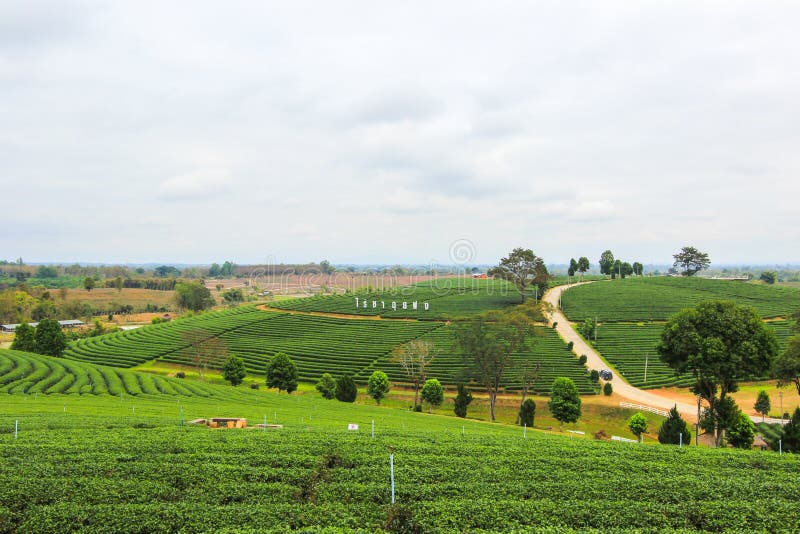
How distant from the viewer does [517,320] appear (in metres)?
37.3

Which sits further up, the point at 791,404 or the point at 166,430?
the point at 166,430

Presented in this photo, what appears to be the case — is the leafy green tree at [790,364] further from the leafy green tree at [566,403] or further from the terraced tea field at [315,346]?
the terraced tea field at [315,346]

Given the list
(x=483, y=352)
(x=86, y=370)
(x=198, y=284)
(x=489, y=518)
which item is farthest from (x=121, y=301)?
(x=489, y=518)

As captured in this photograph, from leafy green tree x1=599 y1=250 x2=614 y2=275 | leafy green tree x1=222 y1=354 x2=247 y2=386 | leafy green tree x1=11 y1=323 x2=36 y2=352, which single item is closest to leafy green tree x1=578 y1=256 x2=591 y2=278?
leafy green tree x1=599 y1=250 x2=614 y2=275

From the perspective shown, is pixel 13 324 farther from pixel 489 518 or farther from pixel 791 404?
pixel 791 404

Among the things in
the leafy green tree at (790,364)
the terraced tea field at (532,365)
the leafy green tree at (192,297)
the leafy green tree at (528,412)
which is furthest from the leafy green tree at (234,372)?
the leafy green tree at (192,297)

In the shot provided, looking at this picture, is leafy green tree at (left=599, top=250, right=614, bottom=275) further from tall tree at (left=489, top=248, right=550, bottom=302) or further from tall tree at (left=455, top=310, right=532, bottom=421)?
tall tree at (left=455, top=310, right=532, bottom=421)

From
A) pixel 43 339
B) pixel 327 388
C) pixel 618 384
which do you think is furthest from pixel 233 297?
pixel 618 384

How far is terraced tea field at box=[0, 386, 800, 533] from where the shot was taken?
986 cm

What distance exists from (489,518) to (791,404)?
151 ft

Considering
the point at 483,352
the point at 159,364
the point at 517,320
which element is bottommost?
the point at 159,364

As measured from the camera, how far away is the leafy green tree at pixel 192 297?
10738cm

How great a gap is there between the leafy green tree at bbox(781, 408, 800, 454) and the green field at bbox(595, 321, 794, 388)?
73.4ft

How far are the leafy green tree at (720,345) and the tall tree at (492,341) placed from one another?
41.8 ft
